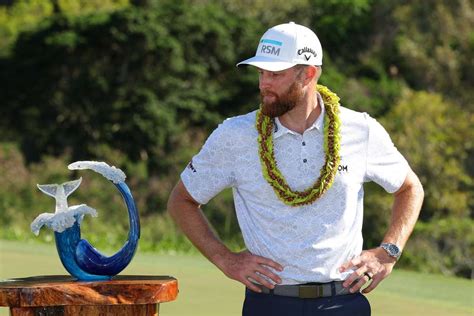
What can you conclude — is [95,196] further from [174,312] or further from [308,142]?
[308,142]

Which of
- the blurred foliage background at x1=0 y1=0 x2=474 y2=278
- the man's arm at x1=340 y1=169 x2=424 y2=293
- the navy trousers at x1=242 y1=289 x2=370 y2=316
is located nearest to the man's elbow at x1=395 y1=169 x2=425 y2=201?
the man's arm at x1=340 y1=169 x2=424 y2=293

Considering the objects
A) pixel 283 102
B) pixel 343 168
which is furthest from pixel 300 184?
pixel 283 102

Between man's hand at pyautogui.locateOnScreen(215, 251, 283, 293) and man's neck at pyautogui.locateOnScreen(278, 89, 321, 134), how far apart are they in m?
0.52

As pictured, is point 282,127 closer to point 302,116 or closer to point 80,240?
point 302,116

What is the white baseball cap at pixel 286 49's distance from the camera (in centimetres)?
472

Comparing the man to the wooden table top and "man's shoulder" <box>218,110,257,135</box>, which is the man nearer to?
"man's shoulder" <box>218,110,257,135</box>

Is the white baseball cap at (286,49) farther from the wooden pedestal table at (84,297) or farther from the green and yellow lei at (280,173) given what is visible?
the wooden pedestal table at (84,297)

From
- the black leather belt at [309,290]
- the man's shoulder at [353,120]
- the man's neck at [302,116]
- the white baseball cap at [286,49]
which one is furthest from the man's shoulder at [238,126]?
the black leather belt at [309,290]

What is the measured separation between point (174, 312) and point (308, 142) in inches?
199

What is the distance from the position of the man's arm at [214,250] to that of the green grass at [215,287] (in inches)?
185

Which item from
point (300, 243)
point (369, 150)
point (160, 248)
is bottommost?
point (160, 248)

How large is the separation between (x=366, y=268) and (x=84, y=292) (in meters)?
1.05

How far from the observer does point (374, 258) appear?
4.79 m

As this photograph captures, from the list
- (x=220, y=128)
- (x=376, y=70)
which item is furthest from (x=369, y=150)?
(x=376, y=70)
